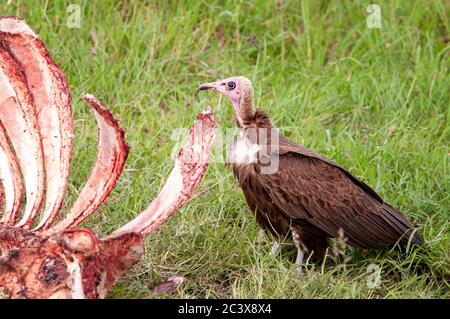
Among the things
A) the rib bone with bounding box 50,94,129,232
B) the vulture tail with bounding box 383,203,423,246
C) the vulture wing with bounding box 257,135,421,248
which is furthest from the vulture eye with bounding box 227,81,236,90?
the vulture tail with bounding box 383,203,423,246

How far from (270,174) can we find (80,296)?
1240 mm

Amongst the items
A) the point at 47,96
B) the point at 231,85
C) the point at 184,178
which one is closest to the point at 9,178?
the point at 47,96

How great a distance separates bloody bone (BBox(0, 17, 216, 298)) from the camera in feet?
12.9

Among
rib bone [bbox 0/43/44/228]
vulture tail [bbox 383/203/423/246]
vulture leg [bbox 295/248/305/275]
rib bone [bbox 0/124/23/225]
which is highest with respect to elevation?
rib bone [bbox 0/43/44/228]

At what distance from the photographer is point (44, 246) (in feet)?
13.0

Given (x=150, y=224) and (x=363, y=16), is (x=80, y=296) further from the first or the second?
(x=363, y=16)

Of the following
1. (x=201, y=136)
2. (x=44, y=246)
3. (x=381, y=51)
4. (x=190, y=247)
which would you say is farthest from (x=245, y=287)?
(x=381, y=51)

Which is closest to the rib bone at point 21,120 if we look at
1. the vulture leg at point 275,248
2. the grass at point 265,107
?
the grass at point 265,107

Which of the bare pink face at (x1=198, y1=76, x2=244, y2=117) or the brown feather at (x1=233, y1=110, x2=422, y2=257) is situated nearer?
the brown feather at (x1=233, y1=110, x2=422, y2=257)

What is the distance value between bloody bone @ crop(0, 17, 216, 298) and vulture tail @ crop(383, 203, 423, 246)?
3.21ft

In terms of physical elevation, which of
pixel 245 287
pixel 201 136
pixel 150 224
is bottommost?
pixel 245 287

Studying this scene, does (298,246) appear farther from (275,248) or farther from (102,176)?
(102,176)

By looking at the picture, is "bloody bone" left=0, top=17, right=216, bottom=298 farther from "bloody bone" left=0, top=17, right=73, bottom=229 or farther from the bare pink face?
the bare pink face

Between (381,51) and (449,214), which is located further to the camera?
(381,51)
